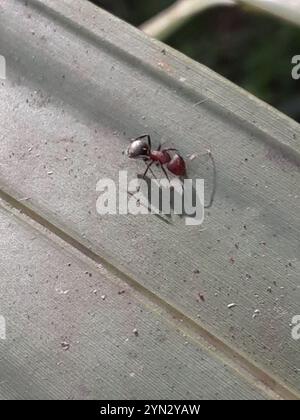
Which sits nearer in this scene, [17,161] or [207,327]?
[207,327]

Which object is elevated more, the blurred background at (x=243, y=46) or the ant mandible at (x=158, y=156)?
the ant mandible at (x=158, y=156)

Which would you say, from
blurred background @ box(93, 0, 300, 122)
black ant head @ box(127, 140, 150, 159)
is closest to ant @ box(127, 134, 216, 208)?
black ant head @ box(127, 140, 150, 159)

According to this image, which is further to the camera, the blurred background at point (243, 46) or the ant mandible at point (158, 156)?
the blurred background at point (243, 46)

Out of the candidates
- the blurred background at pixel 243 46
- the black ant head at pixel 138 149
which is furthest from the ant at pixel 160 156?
the blurred background at pixel 243 46

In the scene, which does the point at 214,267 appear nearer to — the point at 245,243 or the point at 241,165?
the point at 245,243

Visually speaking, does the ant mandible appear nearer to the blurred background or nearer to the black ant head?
the black ant head

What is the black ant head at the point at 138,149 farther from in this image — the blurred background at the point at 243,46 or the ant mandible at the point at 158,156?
the blurred background at the point at 243,46

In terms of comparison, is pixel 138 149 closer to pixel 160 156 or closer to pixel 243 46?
pixel 160 156
